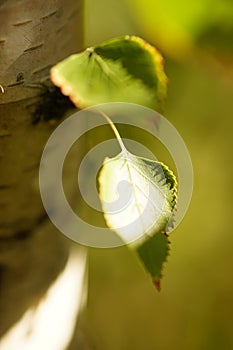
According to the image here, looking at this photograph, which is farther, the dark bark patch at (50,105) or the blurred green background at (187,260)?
the blurred green background at (187,260)

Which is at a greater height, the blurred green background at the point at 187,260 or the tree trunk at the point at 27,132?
the tree trunk at the point at 27,132

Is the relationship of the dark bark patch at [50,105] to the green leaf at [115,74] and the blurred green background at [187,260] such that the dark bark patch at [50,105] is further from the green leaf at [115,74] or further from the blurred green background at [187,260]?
the blurred green background at [187,260]

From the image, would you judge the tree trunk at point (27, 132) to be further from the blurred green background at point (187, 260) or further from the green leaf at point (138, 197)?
the blurred green background at point (187, 260)

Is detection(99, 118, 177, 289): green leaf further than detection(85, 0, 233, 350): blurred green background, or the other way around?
detection(85, 0, 233, 350): blurred green background

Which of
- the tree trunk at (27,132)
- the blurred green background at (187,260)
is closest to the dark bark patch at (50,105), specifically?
the tree trunk at (27,132)

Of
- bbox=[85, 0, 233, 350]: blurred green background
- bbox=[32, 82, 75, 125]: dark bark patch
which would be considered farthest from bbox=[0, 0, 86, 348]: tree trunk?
bbox=[85, 0, 233, 350]: blurred green background

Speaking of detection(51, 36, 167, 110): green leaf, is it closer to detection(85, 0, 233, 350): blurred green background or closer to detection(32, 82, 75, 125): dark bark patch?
detection(32, 82, 75, 125): dark bark patch

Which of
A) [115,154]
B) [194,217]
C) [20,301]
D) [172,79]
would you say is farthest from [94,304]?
[115,154]
